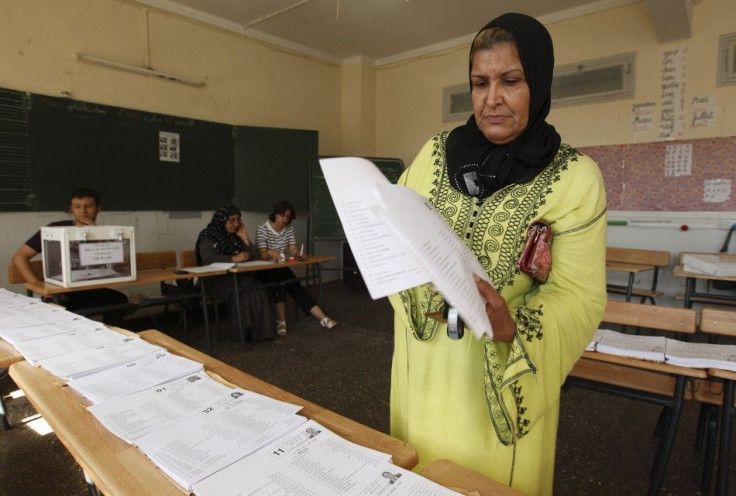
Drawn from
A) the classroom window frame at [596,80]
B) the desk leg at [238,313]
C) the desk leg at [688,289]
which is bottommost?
the desk leg at [238,313]

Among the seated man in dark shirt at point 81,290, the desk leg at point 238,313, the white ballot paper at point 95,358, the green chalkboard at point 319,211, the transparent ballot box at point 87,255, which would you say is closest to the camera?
the white ballot paper at point 95,358

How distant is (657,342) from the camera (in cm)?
165

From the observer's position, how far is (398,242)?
48cm

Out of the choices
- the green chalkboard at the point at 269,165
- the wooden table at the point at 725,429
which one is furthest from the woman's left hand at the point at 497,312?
the green chalkboard at the point at 269,165

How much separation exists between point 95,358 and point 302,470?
29.6 inches

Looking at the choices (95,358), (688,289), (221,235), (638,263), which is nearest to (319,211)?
(221,235)

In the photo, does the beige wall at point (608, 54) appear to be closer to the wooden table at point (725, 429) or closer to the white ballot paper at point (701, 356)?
the white ballot paper at point (701, 356)

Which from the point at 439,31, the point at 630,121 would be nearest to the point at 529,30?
the point at 630,121

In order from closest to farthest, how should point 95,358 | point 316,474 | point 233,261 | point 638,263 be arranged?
point 316,474
point 95,358
point 233,261
point 638,263

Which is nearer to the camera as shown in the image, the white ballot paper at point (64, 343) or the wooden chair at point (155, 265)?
the white ballot paper at point (64, 343)

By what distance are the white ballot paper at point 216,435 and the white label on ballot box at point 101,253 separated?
2032 mm

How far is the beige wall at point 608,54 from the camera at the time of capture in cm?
Answer: 384

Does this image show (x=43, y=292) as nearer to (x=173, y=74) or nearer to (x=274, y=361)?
(x=274, y=361)

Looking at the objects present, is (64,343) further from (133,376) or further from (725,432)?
(725,432)
